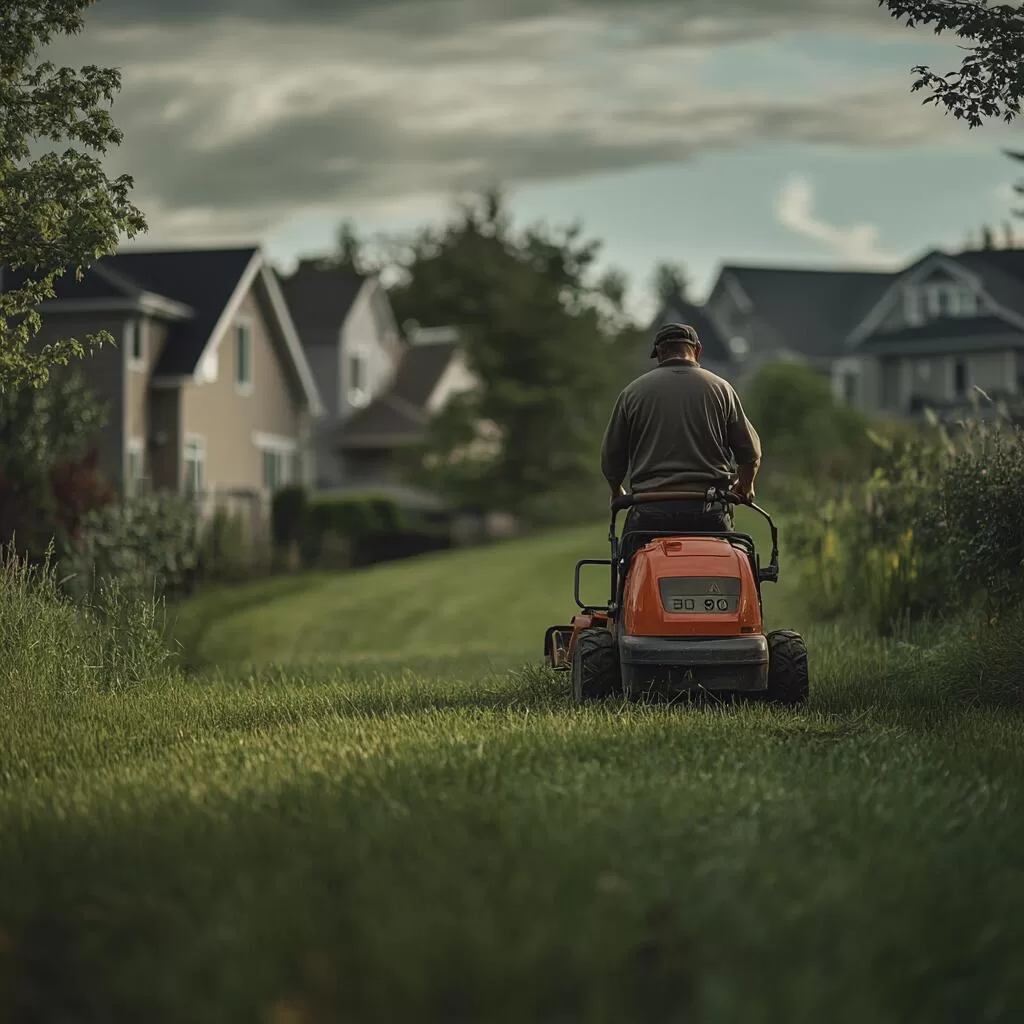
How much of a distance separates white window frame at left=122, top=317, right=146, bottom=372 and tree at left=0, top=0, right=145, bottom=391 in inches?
911

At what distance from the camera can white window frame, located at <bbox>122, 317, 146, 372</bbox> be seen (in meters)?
34.4

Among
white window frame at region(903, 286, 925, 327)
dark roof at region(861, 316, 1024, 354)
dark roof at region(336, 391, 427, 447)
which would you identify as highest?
white window frame at region(903, 286, 925, 327)

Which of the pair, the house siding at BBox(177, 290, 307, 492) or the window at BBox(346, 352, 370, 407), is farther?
the window at BBox(346, 352, 370, 407)

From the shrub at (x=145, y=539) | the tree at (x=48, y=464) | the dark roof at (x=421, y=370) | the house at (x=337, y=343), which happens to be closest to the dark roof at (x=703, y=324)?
the dark roof at (x=421, y=370)

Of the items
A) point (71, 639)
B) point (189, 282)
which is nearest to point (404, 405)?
point (189, 282)

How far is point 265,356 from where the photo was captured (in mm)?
41344

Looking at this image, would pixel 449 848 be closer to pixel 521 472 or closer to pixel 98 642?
pixel 98 642

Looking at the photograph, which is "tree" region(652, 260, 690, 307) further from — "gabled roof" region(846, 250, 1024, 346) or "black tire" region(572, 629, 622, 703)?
"black tire" region(572, 629, 622, 703)

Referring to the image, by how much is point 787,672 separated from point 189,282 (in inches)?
1186

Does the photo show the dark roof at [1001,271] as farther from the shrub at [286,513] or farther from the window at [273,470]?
the shrub at [286,513]

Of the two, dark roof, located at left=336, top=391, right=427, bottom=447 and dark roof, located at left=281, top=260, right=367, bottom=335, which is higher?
dark roof, located at left=281, top=260, right=367, bottom=335

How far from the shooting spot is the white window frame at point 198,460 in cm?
3653

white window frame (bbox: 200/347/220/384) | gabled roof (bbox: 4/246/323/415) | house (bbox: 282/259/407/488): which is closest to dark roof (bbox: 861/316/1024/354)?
house (bbox: 282/259/407/488)

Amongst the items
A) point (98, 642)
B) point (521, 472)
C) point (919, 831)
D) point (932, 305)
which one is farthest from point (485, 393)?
point (919, 831)
